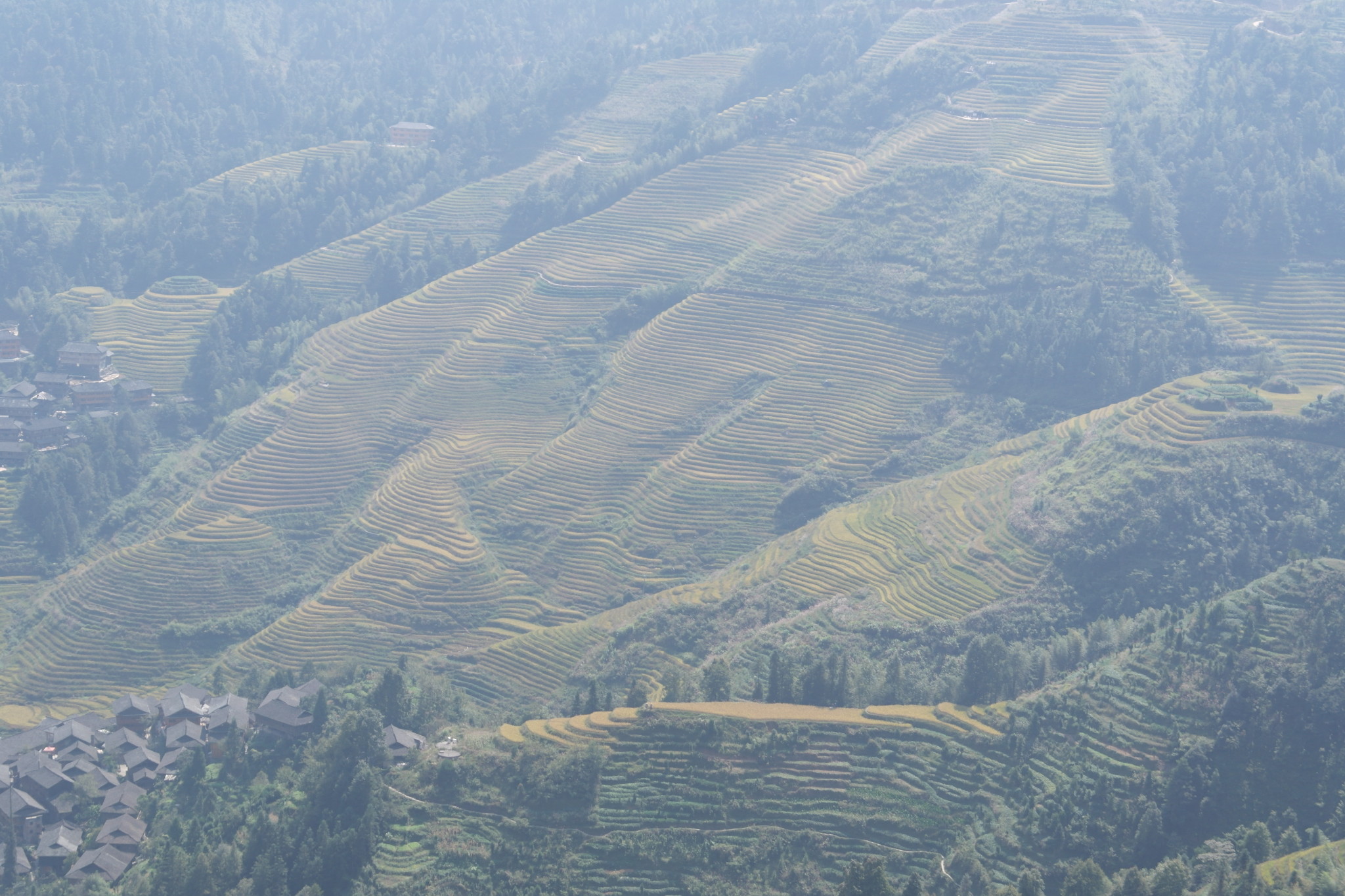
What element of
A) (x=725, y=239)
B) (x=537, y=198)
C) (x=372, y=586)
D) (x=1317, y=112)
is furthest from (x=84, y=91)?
(x=1317, y=112)

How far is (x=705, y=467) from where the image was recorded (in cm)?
5575

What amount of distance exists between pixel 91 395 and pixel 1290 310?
54560 millimetres

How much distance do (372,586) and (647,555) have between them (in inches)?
404

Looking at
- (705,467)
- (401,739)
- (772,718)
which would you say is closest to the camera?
(772,718)

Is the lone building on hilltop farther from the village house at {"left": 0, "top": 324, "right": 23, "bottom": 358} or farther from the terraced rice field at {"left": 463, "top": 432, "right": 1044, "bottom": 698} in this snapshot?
the terraced rice field at {"left": 463, "top": 432, "right": 1044, "bottom": 698}

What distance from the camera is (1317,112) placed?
69.2 m

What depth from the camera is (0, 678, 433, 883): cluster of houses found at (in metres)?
38.6

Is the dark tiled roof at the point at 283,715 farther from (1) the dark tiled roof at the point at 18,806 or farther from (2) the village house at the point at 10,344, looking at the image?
(2) the village house at the point at 10,344

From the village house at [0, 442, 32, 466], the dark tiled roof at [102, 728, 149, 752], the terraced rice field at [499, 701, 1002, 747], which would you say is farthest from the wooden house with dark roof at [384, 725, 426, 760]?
the village house at [0, 442, 32, 466]

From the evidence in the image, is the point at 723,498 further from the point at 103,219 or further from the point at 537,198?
the point at 103,219

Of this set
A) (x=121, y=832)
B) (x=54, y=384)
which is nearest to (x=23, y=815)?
(x=121, y=832)

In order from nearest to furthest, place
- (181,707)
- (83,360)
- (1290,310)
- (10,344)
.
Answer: (181,707)
(1290,310)
(83,360)
(10,344)

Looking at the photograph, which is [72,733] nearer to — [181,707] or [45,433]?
[181,707]

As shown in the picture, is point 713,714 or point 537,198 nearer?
point 713,714
